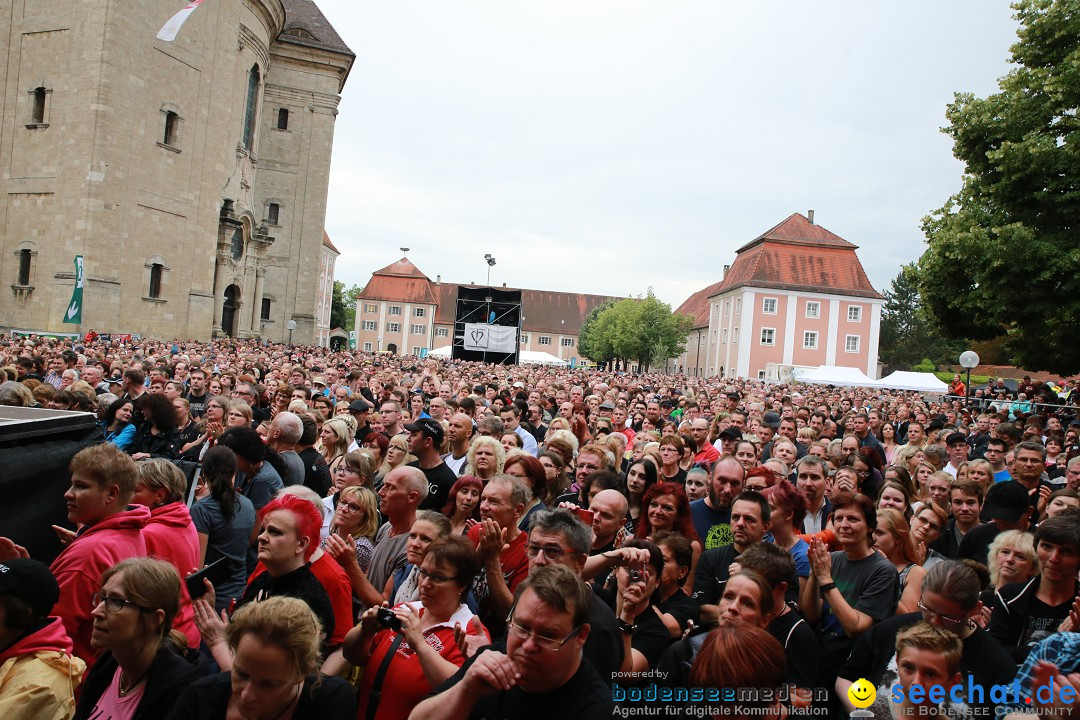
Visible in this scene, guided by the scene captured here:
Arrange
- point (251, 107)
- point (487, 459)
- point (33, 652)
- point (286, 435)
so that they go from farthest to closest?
point (251, 107) → point (286, 435) → point (487, 459) → point (33, 652)

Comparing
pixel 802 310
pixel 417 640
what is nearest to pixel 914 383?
pixel 802 310

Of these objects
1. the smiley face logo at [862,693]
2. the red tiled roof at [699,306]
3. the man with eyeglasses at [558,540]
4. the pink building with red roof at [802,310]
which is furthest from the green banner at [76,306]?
the red tiled roof at [699,306]

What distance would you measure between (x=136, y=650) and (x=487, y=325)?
32.0 meters

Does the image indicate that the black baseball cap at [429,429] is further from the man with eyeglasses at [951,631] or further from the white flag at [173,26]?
the white flag at [173,26]

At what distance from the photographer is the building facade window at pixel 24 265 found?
100 ft

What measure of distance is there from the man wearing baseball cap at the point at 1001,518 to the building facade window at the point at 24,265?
3362 centimetres

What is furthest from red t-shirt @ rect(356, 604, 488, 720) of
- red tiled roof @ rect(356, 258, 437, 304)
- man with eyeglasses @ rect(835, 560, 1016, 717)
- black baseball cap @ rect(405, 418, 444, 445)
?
red tiled roof @ rect(356, 258, 437, 304)

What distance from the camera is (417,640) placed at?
3.01 meters

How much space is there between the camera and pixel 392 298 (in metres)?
103

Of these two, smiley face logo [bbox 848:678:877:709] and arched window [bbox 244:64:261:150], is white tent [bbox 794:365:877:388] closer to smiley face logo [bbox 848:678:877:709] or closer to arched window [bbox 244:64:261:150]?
arched window [bbox 244:64:261:150]

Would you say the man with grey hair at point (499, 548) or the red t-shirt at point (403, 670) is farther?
the man with grey hair at point (499, 548)

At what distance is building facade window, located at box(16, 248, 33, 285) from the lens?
30.5m

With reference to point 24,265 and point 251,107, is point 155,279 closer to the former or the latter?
point 24,265

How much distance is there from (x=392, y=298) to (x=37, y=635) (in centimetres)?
10211
